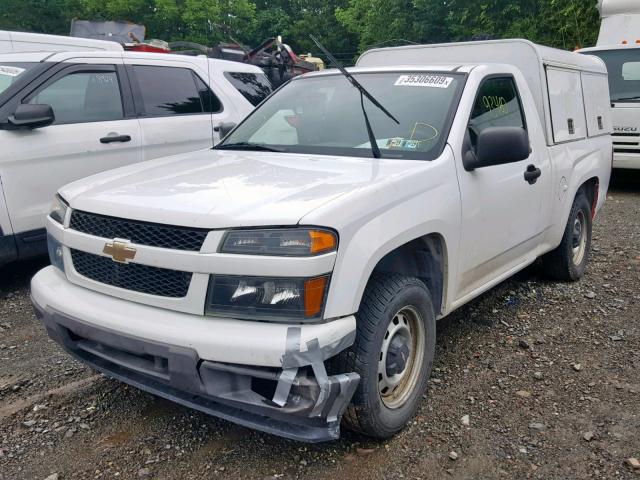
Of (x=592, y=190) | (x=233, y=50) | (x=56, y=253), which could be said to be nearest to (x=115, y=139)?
(x=56, y=253)

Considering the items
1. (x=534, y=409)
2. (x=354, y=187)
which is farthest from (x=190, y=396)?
(x=534, y=409)

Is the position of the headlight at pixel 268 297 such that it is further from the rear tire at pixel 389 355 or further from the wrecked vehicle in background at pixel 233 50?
the wrecked vehicle in background at pixel 233 50

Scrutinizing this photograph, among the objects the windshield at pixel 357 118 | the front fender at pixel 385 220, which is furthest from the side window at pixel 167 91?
the front fender at pixel 385 220

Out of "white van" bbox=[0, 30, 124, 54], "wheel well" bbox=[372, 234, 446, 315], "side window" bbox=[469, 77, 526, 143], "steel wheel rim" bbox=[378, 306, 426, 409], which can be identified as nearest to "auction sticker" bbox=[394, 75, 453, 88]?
"side window" bbox=[469, 77, 526, 143]

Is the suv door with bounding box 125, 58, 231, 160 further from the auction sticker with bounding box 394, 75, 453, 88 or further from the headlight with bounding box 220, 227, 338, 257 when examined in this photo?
the headlight with bounding box 220, 227, 338, 257

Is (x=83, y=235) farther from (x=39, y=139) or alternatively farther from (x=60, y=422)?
(x=39, y=139)

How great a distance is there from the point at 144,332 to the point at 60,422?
3.38ft

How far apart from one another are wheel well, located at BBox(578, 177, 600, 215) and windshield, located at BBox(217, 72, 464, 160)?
89.4 inches

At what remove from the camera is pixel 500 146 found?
10.7ft

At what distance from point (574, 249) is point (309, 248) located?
366cm

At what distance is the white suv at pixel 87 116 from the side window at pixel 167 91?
0.4 inches

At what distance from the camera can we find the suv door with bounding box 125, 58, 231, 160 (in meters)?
5.86

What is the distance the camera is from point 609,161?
574 cm

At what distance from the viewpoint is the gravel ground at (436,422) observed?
2.78m
